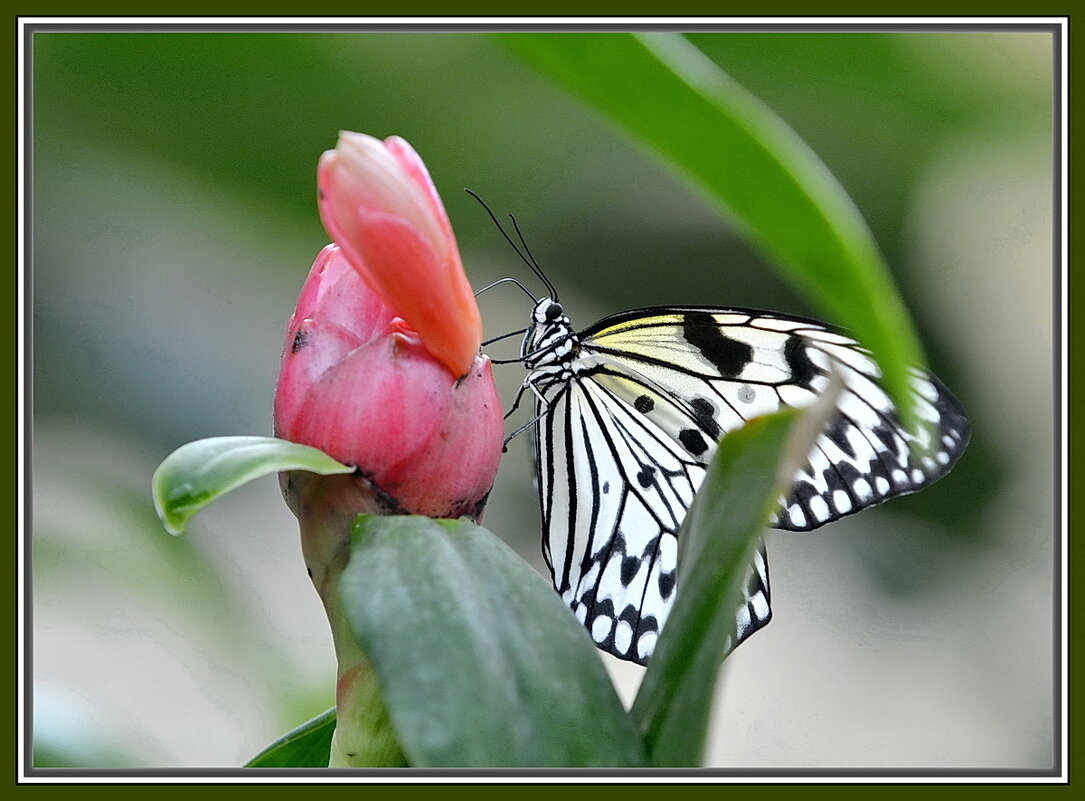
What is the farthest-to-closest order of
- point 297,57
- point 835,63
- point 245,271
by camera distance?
point 245,271 → point 297,57 → point 835,63

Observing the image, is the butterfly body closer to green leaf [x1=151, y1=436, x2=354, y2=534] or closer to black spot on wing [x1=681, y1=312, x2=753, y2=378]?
black spot on wing [x1=681, y1=312, x2=753, y2=378]

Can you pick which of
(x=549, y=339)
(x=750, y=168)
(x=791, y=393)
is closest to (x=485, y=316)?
(x=549, y=339)

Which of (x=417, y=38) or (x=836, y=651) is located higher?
(x=417, y=38)

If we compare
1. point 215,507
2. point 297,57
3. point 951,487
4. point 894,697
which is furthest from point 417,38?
point 894,697

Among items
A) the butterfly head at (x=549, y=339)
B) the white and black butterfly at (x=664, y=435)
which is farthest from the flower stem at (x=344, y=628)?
the butterfly head at (x=549, y=339)

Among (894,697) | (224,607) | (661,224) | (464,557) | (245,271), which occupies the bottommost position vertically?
(894,697)

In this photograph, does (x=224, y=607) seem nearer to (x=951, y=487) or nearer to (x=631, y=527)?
(x=631, y=527)

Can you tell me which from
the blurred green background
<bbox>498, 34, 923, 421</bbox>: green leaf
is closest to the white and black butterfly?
the blurred green background

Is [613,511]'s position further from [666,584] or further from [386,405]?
[386,405]
